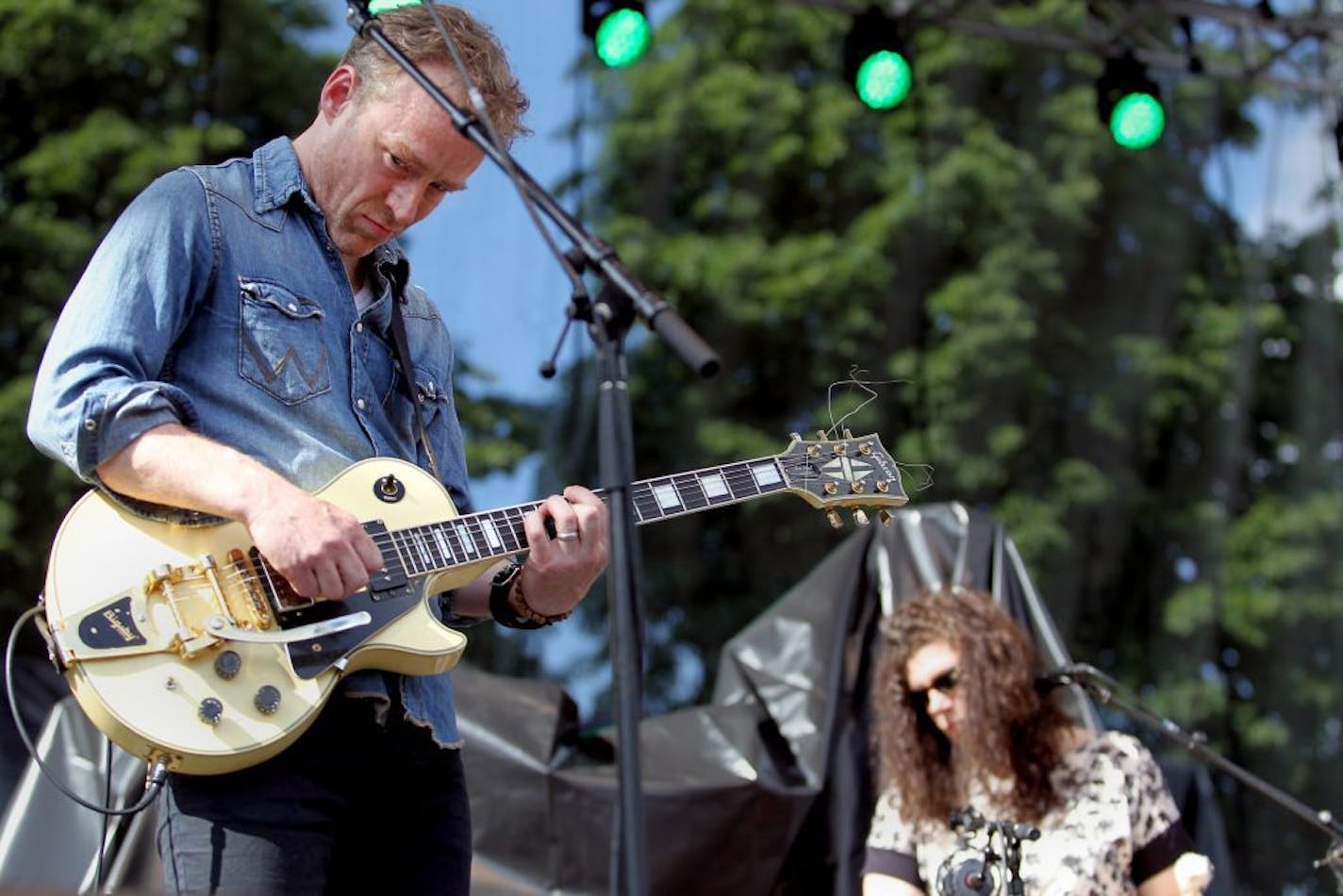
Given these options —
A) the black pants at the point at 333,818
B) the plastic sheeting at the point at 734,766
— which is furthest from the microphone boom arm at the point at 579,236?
the plastic sheeting at the point at 734,766

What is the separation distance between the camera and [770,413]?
305 inches

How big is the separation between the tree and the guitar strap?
4.79 m

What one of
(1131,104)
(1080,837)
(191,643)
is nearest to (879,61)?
(1131,104)

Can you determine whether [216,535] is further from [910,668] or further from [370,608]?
[910,668]

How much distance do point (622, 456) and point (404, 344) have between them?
2.26 feet

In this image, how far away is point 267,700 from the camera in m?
2.14

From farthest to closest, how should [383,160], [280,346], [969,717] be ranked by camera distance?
1. [969,717]
2. [383,160]
3. [280,346]

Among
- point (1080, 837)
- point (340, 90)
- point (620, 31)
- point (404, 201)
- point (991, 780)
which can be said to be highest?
point (620, 31)

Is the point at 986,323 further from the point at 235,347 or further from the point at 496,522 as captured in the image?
the point at 235,347

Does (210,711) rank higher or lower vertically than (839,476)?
lower

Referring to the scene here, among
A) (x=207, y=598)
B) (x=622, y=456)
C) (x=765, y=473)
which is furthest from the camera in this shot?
(x=765, y=473)

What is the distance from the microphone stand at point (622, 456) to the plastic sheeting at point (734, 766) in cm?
216

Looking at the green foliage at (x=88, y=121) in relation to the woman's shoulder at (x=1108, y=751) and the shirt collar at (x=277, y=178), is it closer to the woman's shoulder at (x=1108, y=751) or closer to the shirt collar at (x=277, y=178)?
the woman's shoulder at (x=1108, y=751)

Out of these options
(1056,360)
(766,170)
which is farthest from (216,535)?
(1056,360)
